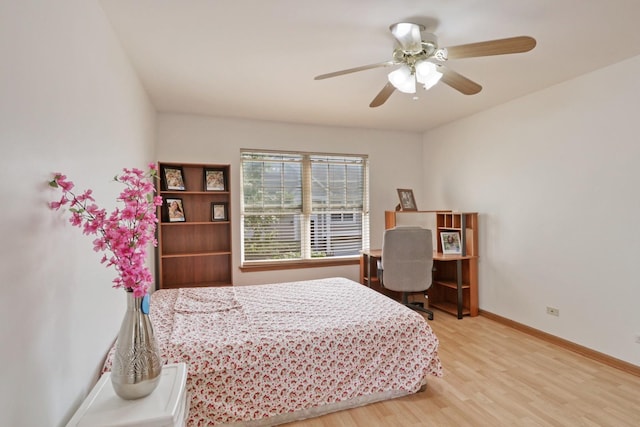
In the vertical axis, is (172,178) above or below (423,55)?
below

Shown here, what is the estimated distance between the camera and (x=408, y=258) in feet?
12.1

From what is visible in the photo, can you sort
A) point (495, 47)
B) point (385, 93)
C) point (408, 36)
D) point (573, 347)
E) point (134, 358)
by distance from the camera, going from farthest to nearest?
point (573, 347) → point (385, 93) → point (408, 36) → point (495, 47) → point (134, 358)

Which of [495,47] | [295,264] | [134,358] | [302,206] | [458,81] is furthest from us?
[302,206]

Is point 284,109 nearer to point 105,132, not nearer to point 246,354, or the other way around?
point 105,132

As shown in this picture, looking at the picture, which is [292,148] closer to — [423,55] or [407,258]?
[407,258]

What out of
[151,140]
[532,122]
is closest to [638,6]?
[532,122]

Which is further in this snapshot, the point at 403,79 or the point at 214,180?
the point at 214,180

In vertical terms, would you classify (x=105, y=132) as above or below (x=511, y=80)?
below

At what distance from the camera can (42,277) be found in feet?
3.85

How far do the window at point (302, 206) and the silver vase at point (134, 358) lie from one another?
2.83 meters

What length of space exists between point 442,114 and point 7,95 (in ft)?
13.4

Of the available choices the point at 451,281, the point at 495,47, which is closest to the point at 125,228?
the point at 495,47

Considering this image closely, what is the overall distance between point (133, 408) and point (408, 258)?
297cm

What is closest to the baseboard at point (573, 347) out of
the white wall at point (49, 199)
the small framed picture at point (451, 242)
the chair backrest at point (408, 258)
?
the small framed picture at point (451, 242)
